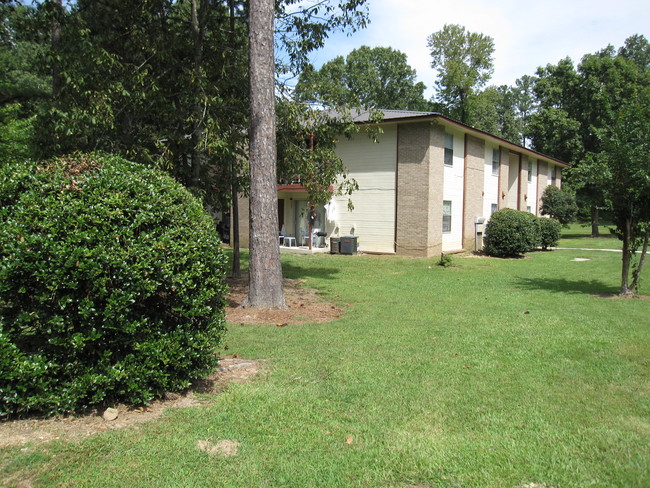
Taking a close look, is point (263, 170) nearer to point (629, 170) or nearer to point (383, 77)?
point (629, 170)

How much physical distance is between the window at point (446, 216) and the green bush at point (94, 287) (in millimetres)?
18621

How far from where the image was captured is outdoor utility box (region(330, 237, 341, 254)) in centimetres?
2131

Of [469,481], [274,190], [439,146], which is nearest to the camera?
[469,481]

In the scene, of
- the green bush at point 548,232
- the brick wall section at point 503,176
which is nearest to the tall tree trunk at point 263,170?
the green bush at point 548,232

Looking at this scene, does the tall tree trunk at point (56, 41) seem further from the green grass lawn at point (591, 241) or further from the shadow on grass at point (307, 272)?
the green grass lawn at point (591, 241)

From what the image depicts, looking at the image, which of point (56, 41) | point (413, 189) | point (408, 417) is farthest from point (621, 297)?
point (56, 41)

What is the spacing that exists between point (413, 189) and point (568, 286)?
870 centimetres

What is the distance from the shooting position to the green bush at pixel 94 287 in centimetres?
361

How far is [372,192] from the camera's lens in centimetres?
2139

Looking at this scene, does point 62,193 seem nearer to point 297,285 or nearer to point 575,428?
point 575,428

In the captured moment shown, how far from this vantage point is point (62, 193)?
385cm

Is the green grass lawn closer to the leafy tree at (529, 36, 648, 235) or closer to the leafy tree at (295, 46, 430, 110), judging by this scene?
the leafy tree at (529, 36, 648, 235)

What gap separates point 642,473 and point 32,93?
A: 16.8m

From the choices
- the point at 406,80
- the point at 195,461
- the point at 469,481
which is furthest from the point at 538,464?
the point at 406,80
